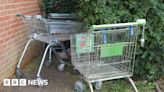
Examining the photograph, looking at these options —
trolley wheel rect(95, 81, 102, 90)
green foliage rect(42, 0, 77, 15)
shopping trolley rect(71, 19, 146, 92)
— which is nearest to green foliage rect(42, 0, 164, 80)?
shopping trolley rect(71, 19, 146, 92)

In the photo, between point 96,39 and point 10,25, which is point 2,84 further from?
point 96,39

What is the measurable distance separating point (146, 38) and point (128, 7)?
0.51m

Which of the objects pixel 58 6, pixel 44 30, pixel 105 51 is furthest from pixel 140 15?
pixel 58 6

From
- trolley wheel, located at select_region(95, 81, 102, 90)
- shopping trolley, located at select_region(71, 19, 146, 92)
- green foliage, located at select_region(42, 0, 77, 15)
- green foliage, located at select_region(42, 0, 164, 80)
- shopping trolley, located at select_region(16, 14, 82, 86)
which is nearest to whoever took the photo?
shopping trolley, located at select_region(71, 19, 146, 92)

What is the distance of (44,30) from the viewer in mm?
4305

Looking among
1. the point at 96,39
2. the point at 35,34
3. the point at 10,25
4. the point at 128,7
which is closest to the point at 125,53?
the point at 96,39

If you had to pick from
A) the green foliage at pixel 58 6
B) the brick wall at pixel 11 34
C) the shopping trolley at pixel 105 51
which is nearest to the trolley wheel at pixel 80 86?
the shopping trolley at pixel 105 51

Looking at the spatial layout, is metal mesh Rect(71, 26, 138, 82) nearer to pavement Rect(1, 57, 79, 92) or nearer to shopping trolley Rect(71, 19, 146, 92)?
shopping trolley Rect(71, 19, 146, 92)

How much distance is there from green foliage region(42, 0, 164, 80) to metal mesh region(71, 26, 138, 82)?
15.7 inches

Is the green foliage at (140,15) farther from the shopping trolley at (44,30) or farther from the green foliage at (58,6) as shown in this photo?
the green foliage at (58,6)

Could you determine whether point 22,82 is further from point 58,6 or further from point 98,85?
point 58,6

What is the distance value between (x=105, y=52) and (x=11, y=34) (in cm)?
153

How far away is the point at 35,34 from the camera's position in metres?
4.32

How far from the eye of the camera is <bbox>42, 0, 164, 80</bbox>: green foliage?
393 cm
